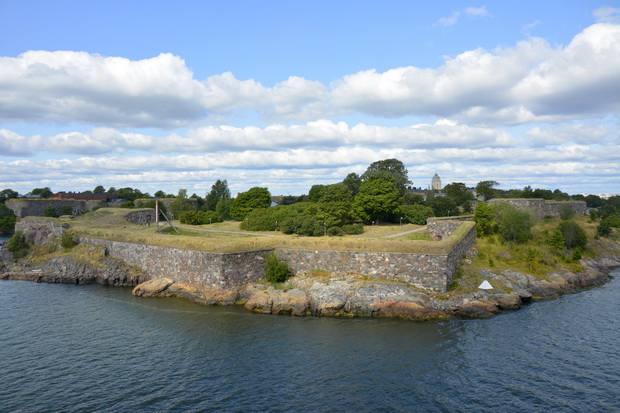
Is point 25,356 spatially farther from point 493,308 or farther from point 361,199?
point 361,199

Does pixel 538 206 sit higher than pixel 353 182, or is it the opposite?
pixel 353 182

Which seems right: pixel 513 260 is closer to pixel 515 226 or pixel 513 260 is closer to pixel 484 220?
pixel 515 226

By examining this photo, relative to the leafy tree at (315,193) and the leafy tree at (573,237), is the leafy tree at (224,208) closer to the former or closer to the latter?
the leafy tree at (315,193)

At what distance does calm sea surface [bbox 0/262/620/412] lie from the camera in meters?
16.5

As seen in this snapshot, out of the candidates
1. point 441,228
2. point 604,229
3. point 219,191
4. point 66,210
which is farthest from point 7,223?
point 604,229

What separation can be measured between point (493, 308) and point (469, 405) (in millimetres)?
13931

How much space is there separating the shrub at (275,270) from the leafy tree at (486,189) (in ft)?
288

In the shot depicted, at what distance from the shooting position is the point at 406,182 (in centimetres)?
6969

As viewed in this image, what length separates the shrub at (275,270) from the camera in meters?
32.2

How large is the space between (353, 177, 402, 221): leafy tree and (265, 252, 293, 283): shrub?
2569 cm

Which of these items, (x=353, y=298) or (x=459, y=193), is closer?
(x=353, y=298)

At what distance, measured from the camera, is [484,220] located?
1906 inches

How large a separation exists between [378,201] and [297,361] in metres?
38.1

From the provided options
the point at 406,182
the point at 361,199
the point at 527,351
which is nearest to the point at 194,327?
the point at 527,351
